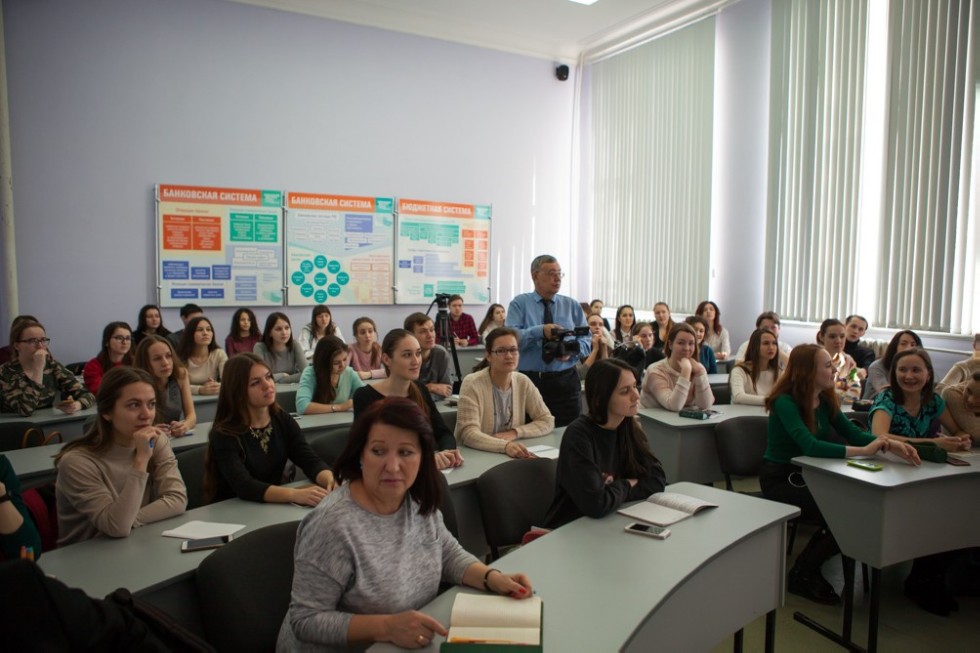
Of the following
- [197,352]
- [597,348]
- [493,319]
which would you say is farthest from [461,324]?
[197,352]

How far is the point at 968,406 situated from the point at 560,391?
7.09ft

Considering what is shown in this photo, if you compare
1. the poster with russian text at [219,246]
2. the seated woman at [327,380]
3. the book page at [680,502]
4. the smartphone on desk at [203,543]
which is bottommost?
the smartphone on desk at [203,543]

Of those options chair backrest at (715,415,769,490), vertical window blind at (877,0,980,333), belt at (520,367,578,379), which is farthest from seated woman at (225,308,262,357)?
vertical window blind at (877,0,980,333)

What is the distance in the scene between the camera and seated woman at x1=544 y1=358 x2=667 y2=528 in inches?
88.6

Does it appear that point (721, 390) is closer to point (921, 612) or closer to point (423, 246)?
point (921, 612)

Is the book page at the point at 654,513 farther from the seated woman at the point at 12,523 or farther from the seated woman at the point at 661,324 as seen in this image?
the seated woman at the point at 661,324

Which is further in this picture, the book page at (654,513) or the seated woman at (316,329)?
the seated woman at (316,329)

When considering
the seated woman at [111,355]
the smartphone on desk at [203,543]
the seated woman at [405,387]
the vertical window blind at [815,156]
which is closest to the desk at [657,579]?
the smartphone on desk at [203,543]

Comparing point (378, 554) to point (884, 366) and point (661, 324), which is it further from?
point (661, 324)

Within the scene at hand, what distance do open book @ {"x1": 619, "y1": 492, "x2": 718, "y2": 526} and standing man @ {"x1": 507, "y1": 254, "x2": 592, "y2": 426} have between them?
5.02 ft

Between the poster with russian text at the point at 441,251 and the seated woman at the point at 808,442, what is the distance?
5.11 m

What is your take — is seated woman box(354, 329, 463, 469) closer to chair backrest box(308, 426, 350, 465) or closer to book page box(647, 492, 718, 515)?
chair backrest box(308, 426, 350, 465)

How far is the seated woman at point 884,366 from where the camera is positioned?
4.59 meters

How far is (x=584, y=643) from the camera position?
1445mm
